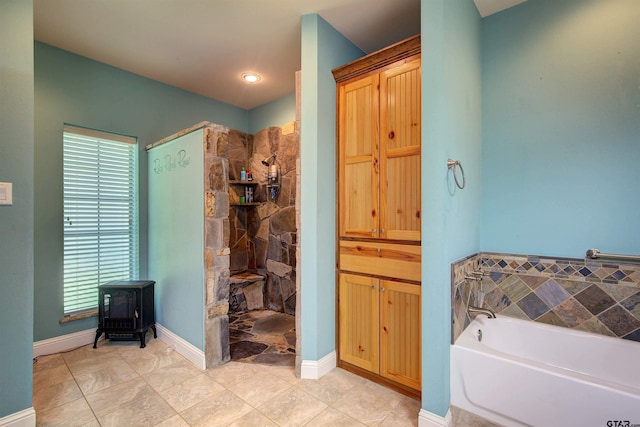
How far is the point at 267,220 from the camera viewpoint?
396 cm

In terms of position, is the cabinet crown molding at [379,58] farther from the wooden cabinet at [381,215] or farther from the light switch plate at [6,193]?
the light switch plate at [6,193]

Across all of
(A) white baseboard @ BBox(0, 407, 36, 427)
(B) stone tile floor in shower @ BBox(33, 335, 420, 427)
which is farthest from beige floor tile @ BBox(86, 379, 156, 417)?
(A) white baseboard @ BBox(0, 407, 36, 427)

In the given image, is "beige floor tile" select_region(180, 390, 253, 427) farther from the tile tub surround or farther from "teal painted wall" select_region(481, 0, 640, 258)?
"teal painted wall" select_region(481, 0, 640, 258)

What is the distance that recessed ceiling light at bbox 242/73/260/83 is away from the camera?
317 centimetres

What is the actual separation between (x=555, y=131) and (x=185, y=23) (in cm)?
291

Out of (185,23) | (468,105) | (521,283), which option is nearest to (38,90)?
(185,23)

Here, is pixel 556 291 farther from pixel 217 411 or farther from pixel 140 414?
pixel 140 414

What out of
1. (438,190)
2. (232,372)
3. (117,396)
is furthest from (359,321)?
(117,396)

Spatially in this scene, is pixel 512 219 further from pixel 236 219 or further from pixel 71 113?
pixel 71 113

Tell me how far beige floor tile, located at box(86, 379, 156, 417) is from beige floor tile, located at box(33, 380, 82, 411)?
0.13m

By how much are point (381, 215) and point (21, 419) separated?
2.46 meters

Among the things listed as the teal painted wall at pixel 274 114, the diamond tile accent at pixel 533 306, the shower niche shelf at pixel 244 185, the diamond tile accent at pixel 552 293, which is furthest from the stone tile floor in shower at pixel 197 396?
the teal painted wall at pixel 274 114

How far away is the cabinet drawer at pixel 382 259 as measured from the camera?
1954 millimetres

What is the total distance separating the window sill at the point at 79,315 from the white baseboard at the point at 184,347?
604 millimetres
